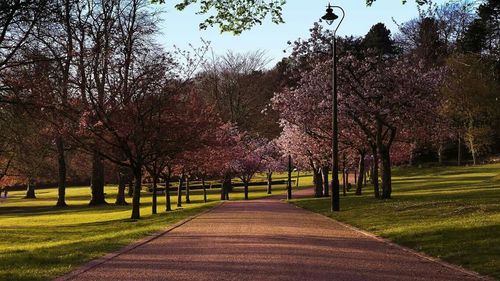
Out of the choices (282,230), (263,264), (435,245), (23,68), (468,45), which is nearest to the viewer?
(263,264)

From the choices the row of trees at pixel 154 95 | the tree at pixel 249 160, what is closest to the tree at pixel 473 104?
the row of trees at pixel 154 95

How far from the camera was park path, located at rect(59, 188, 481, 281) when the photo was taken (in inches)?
329

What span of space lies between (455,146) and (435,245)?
211 ft

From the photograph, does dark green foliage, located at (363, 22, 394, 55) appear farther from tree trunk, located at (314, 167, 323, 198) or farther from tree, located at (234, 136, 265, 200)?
tree trunk, located at (314, 167, 323, 198)

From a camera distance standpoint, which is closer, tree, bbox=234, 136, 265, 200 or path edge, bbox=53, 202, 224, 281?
path edge, bbox=53, 202, 224, 281

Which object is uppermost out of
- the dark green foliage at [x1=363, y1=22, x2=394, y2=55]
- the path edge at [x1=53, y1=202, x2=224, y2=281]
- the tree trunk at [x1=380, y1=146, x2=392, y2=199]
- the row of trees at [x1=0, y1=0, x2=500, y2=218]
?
the dark green foliage at [x1=363, y1=22, x2=394, y2=55]

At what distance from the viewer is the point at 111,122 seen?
2595 cm

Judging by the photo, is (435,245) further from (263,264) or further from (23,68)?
(23,68)

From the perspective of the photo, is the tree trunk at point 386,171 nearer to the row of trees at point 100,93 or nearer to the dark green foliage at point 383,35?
the row of trees at point 100,93

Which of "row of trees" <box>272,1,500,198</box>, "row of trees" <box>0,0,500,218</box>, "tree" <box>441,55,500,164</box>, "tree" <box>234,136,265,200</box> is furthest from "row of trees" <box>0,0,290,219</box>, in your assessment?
"tree" <box>441,55,500,164</box>

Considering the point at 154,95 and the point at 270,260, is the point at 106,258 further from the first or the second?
the point at 154,95

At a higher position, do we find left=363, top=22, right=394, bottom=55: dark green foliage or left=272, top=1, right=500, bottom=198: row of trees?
left=363, top=22, right=394, bottom=55: dark green foliage

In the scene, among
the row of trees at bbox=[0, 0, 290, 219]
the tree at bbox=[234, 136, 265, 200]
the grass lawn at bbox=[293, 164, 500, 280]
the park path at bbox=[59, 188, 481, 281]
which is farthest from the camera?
the tree at bbox=[234, 136, 265, 200]

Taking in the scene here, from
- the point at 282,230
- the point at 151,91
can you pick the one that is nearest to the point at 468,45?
the point at 151,91
